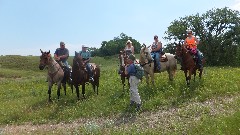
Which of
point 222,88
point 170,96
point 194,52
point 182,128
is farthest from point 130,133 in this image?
point 194,52

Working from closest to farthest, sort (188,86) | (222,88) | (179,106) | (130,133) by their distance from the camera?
(130,133) → (179,106) → (222,88) → (188,86)

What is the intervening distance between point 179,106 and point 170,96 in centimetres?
218

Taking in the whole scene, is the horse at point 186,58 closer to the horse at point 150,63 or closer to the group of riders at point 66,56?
the horse at point 150,63

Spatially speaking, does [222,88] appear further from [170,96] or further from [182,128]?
[182,128]

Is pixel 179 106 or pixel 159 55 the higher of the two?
pixel 159 55

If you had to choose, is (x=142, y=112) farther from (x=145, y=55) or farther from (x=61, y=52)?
(x=61, y=52)

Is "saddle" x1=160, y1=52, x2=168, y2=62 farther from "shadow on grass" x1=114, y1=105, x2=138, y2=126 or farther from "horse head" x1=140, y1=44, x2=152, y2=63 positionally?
"shadow on grass" x1=114, y1=105, x2=138, y2=126

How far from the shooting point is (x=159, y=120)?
15.1m

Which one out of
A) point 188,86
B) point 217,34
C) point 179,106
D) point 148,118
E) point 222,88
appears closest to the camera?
point 148,118

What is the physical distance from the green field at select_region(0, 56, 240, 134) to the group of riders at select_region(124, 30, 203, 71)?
1.31m

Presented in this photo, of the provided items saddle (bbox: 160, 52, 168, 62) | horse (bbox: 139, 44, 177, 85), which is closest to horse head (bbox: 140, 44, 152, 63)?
horse (bbox: 139, 44, 177, 85)

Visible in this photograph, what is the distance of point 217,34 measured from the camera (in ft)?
226

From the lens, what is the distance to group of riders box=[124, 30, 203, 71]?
21.1 metres

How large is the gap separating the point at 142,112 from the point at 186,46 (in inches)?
227
